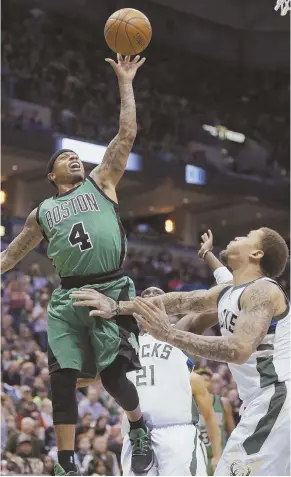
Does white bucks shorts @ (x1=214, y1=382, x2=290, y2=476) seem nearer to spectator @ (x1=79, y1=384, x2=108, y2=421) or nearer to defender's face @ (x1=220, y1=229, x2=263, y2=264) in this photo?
defender's face @ (x1=220, y1=229, x2=263, y2=264)

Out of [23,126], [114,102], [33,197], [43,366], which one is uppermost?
[114,102]

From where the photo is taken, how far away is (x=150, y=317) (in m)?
3.58

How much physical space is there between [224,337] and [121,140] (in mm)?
1381

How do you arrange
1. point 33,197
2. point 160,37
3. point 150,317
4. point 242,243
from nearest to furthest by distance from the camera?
point 150,317 → point 242,243 → point 33,197 → point 160,37

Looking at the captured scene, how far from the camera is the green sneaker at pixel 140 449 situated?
4652 mm

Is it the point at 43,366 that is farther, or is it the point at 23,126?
the point at 23,126

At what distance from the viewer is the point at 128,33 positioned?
464cm

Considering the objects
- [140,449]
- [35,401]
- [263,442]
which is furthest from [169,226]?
[263,442]

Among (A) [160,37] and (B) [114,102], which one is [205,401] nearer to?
(B) [114,102]

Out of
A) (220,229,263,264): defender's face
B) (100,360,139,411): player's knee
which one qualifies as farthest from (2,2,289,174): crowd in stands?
(220,229,263,264): defender's face

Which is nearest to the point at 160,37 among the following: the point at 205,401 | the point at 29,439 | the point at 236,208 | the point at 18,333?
the point at 236,208

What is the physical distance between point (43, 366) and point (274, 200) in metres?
9.48

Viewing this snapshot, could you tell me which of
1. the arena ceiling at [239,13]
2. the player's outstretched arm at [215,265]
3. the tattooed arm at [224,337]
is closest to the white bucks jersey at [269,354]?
the tattooed arm at [224,337]

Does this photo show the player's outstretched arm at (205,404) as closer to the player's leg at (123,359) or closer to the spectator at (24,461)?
the player's leg at (123,359)
